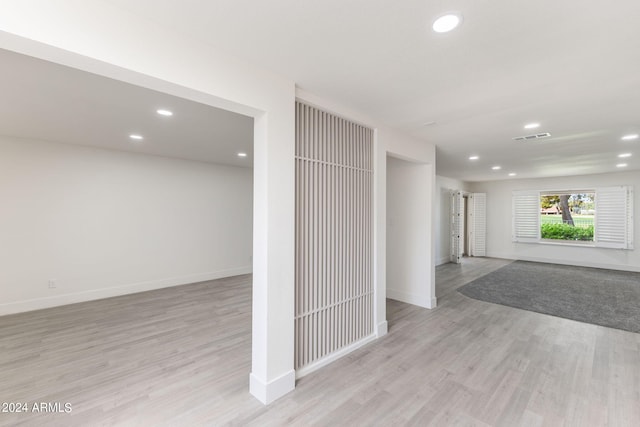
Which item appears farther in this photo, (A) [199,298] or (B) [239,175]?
(B) [239,175]

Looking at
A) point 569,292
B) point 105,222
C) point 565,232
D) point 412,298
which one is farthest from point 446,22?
point 565,232

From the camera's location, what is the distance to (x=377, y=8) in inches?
59.3

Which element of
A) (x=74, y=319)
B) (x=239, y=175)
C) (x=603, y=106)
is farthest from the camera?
(x=239, y=175)

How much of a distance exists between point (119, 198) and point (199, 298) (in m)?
2.34

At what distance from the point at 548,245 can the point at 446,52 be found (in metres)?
9.11

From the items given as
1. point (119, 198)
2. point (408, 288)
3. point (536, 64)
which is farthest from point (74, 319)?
point (536, 64)

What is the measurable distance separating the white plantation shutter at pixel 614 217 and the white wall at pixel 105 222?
969 centimetres

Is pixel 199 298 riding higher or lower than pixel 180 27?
lower

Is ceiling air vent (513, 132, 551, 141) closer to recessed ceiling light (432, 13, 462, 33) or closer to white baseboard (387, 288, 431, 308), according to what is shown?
white baseboard (387, 288, 431, 308)

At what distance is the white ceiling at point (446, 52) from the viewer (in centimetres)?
151

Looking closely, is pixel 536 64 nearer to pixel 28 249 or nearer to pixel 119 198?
pixel 119 198

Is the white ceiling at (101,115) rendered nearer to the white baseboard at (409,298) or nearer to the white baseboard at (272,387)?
the white baseboard at (272,387)

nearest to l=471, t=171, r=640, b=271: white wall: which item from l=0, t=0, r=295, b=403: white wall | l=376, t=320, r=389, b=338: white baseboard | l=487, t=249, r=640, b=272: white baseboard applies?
l=487, t=249, r=640, b=272: white baseboard

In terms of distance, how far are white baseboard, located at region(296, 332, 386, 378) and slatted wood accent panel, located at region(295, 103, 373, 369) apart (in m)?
0.03
